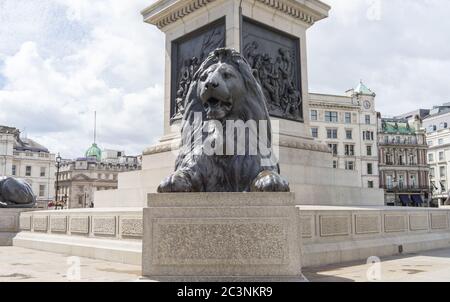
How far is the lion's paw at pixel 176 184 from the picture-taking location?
5.09 meters

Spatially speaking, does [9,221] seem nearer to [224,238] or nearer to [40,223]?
[40,223]

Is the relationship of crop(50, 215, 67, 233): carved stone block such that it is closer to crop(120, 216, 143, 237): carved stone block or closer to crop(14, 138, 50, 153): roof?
crop(120, 216, 143, 237): carved stone block

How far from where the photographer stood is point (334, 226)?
306 inches

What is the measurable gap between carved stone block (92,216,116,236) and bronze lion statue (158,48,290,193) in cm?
267

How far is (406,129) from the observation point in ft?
249

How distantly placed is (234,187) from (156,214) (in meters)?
1.16

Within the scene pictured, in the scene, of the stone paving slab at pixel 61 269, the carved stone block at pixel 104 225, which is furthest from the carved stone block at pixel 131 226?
the stone paving slab at pixel 61 269

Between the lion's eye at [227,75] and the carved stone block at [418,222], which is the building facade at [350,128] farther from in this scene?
the lion's eye at [227,75]

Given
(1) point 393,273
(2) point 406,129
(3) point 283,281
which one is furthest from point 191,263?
(2) point 406,129

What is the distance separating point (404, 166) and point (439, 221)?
6743 centimetres

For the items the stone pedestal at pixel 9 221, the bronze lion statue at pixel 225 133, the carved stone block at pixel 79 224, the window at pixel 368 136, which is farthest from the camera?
the window at pixel 368 136

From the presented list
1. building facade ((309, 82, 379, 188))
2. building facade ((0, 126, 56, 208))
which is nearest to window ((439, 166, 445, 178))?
building facade ((309, 82, 379, 188))

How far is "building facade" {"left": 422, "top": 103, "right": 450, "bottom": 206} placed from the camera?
76250 millimetres

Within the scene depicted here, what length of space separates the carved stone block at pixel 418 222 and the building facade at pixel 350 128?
2065 inches
